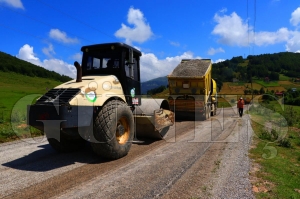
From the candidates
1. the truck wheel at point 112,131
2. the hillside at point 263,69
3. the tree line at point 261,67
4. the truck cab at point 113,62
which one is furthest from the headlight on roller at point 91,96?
the tree line at point 261,67

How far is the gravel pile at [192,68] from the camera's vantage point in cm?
1614

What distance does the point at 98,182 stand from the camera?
481 cm

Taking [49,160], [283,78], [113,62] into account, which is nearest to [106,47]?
[113,62]

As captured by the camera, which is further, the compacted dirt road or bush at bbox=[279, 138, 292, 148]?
bush at bbox=[279, 138, 292, 148]

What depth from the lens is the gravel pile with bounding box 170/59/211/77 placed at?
16141 millimetres

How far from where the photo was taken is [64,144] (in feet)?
22.1

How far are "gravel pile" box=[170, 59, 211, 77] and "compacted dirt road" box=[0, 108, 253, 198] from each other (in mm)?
8617

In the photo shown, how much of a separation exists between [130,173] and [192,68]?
40.7 feet

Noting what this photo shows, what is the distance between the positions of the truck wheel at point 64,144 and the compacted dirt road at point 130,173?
0.58 ft

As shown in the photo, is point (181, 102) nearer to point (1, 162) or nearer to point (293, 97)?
point (1, 162)

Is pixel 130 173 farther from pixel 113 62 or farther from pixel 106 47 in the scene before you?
pixel 106 47

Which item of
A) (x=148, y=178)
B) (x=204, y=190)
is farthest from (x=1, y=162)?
(x=204, y=190)

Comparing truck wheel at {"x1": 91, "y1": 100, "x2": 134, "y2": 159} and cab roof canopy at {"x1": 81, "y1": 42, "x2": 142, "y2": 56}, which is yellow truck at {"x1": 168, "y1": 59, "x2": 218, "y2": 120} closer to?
cab roof canopy at {"x1": 81, "y1": 42, "x2": 142, "y2": 56}

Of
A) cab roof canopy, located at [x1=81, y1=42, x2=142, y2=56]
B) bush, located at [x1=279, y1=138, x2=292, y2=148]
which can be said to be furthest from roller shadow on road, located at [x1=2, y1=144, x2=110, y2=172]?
bush, located at [x1=279, y1=138, x2=292, y2=148]
